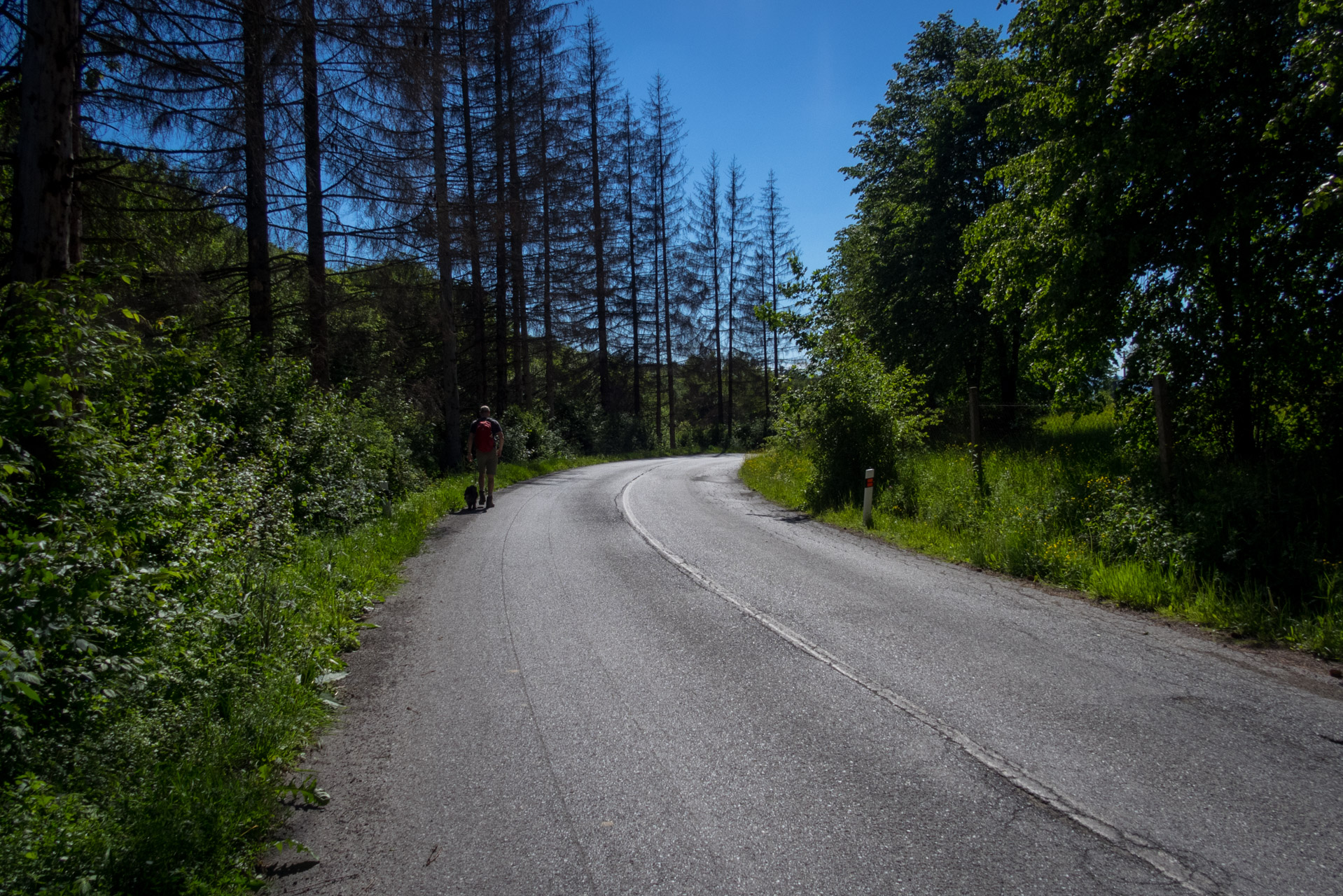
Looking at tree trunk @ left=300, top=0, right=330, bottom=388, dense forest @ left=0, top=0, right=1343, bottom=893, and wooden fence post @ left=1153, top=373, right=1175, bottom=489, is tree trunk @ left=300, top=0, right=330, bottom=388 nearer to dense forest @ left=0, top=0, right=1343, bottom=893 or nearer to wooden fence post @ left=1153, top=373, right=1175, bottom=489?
dense forest @ left=0, top=0, right=1343, bottom=893

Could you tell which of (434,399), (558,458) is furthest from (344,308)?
(558,458)

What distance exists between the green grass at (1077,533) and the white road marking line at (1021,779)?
367 cm

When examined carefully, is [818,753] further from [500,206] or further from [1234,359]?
[500,206]

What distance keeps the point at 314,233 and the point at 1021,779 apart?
14320 millimetres

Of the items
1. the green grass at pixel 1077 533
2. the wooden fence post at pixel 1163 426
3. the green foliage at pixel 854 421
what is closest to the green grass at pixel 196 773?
the green grass at pixel 1077 533

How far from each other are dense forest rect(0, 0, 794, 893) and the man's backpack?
1411 mm

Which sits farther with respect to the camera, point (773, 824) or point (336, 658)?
point (336, 658)

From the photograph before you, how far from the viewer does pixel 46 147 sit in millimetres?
6023

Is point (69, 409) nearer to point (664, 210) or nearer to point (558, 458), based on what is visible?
point (558, 458)

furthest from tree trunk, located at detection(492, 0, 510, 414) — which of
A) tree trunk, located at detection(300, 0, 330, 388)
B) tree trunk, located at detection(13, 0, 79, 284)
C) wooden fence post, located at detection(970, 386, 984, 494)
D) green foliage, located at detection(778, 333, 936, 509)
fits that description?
wooden fence post, located at detection(970, 386, 984, 494)

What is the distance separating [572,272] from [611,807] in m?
29.2

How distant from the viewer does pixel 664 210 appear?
4212cm

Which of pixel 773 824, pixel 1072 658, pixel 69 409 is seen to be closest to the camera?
pixel 773 824

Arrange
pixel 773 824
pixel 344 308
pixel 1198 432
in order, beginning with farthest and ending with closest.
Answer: pixel 344 308 < pixel 1198 432 < pixel 773 824
